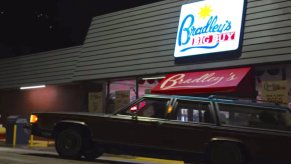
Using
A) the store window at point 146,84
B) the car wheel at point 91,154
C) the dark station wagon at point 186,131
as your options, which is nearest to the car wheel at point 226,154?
the dark station wagon at point 186,131

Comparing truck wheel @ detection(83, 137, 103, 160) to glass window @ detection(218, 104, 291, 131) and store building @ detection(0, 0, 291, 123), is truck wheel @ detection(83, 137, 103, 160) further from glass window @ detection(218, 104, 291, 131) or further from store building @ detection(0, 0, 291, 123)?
store building @ detection(0, 0, 291, 123)

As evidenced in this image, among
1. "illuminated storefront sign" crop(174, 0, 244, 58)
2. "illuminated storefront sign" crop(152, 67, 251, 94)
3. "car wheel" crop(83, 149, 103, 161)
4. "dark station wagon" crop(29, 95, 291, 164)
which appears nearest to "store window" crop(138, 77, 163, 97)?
"illuminated storefront sign" crop(152, 67, 251, 94)

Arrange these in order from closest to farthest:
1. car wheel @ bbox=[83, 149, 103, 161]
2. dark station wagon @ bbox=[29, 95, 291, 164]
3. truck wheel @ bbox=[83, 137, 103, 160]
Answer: dark station wagon @ bbox=[29, 95, 291, 164] < truck wheel @ bbox=[83, 137, 103, 160] < car wheel @ bbox=[83, 149, 103, 161]

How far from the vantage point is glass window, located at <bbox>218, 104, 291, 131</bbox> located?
941 cm

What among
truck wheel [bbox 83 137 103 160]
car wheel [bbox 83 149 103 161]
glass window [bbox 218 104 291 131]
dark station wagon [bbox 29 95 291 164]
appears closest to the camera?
dark station wagon [bbox 29 95 291 164]

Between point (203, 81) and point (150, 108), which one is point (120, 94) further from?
point (150, 108)

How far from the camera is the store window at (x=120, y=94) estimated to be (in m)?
19.4

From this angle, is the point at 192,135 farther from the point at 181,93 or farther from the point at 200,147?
the point at 181,93

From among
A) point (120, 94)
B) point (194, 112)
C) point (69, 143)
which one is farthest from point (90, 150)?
point (120, 94)

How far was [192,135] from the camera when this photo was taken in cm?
957

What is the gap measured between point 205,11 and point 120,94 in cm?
529

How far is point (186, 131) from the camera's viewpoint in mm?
9609

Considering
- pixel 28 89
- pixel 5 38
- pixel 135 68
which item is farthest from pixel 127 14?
pixel 5 38

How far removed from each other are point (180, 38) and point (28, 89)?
39.3 ft
